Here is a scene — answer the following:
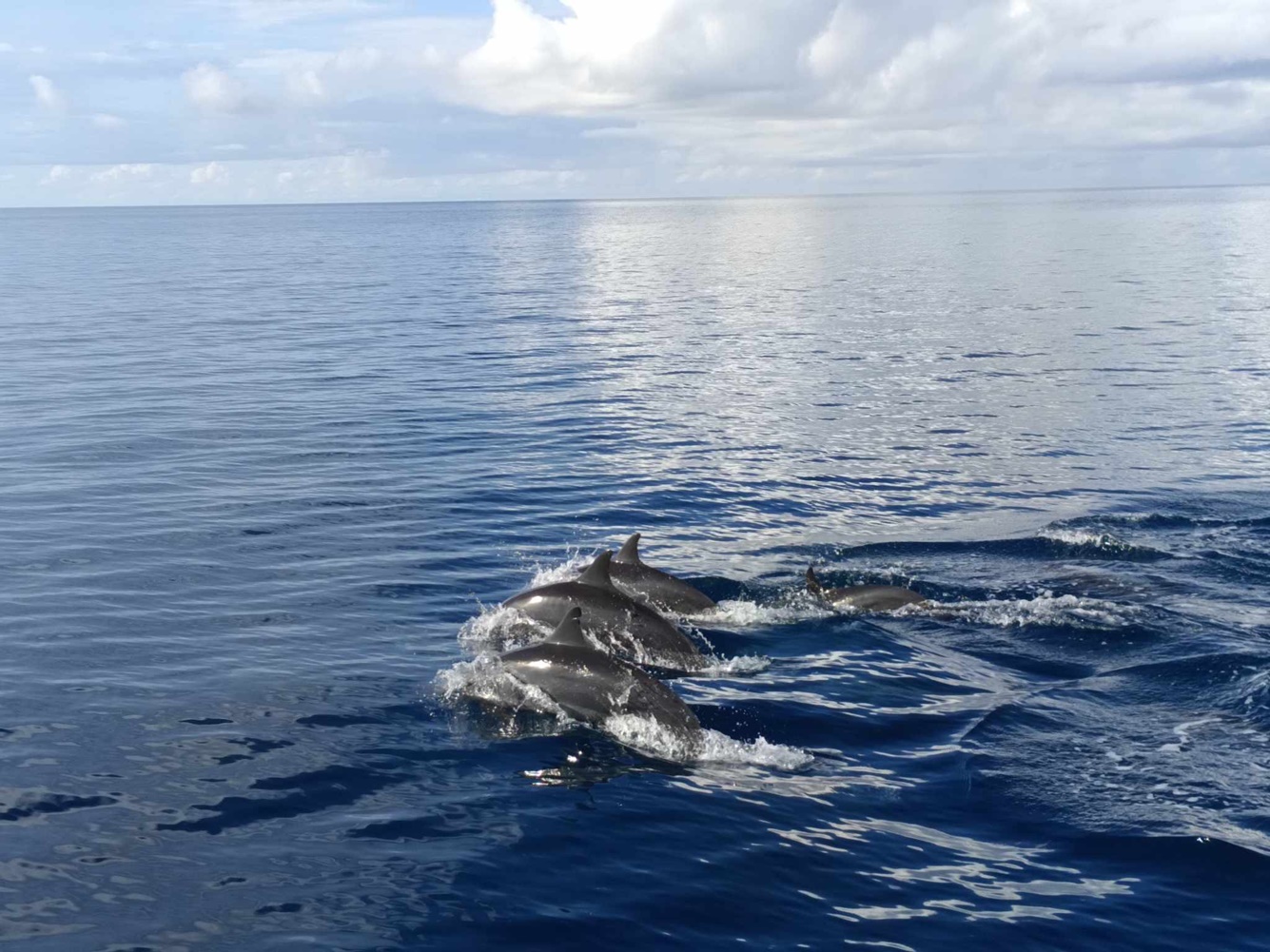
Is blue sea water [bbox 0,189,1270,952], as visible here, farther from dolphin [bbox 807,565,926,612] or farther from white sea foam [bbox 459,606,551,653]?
dolphin [bbox 807,565,926,612]

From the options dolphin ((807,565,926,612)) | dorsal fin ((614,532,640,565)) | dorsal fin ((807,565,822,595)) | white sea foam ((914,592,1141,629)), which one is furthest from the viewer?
dorsal fin ((807,565,822,595))

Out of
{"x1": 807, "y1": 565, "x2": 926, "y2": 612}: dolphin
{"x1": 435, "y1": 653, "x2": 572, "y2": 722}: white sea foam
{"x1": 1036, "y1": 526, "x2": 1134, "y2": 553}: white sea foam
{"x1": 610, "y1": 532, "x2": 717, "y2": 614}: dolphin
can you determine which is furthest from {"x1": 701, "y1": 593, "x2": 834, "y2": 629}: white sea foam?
{"x1": 1036, "y1": 526, "x2": 1134, "y2": 553}: white sea foam

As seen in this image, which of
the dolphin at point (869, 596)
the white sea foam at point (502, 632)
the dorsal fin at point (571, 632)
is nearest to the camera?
the dorsal fin at point (571, 632)

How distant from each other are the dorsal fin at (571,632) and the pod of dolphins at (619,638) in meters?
0.01

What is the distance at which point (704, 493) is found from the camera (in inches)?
1019

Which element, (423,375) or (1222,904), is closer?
(1222,904)

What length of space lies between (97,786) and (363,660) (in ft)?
13.3

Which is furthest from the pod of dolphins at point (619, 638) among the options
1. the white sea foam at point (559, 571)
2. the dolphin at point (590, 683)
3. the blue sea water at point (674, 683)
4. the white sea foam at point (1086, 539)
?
the white sea foam at point (1086, 539)

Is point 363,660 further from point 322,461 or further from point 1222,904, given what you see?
point 322,461

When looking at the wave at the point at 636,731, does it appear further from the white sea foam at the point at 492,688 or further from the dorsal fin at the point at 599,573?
the dorsal fin at the point at 599,573

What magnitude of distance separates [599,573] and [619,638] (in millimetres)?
957

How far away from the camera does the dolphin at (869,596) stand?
17.8 m

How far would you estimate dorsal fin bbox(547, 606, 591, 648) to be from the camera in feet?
47.0

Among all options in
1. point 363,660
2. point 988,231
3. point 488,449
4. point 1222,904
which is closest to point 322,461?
point 488,449
